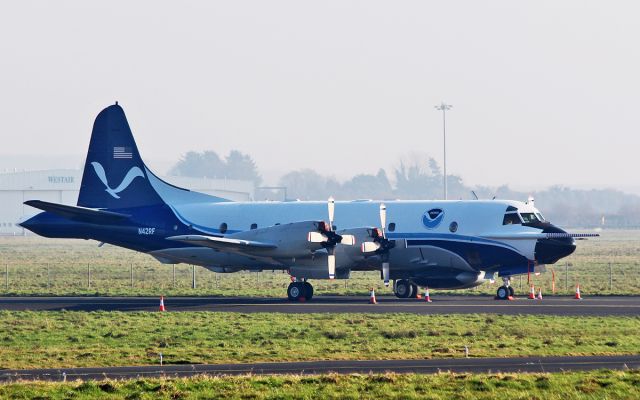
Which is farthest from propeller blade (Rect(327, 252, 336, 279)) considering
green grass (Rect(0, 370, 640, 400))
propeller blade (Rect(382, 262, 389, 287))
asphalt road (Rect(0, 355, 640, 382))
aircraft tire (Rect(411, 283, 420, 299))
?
green grass (Rect(0, 370, 640, 400))

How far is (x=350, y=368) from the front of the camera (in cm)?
2712

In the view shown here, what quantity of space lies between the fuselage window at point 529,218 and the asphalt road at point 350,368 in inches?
711

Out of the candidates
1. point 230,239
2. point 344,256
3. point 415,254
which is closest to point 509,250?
point 415,254

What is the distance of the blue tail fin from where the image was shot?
51.9 meters

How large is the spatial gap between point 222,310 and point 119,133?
13.3 meters

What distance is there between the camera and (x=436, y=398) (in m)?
22.6

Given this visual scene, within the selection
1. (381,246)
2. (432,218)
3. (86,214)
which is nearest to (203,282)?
(86,214)

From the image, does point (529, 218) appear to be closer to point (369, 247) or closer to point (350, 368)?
point (369, 247)

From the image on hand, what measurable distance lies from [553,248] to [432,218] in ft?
18.3

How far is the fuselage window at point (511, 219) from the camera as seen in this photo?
4644 cm

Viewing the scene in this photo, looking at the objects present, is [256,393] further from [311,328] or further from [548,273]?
[548,273]

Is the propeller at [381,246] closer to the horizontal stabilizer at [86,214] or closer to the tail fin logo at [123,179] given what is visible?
the horizontal stabilizer at [86,214]

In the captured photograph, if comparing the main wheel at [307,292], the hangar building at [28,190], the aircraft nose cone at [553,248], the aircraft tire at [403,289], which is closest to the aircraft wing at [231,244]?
the main wheel at [307,292]

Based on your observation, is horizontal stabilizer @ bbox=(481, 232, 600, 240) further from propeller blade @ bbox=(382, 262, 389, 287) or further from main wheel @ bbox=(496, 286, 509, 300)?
propeller blade @ bbox=(382, 262, 389, 287)
